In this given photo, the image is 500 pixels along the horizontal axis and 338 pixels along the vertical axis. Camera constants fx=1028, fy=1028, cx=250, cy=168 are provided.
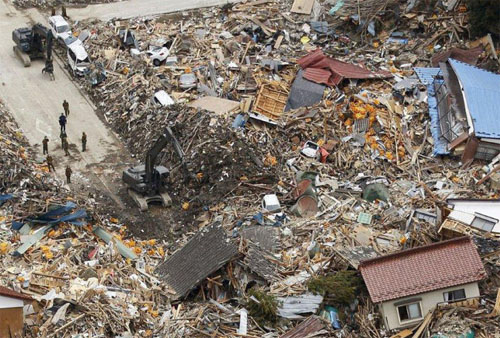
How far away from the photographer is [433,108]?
40906 millimetres

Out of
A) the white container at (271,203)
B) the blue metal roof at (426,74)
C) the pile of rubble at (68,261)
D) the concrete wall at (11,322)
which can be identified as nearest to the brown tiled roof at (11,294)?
the concrete wall at (11,322)

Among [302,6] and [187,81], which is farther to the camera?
[302,6]

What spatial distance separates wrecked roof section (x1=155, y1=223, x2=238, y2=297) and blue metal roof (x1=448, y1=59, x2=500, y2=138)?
10.9 metres

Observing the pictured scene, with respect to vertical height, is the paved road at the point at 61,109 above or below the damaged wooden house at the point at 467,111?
below

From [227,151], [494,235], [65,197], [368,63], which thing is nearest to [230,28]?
[368,63]

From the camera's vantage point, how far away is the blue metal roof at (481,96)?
126 ft

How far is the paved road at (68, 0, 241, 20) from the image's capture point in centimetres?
4941

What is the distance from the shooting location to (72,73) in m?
45.3

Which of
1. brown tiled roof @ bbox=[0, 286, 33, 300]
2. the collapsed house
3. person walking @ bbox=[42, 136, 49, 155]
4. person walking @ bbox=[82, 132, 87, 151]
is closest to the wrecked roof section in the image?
brown tiled roof @ bbox=[0, 286, 33, 300]

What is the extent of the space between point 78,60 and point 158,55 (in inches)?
139

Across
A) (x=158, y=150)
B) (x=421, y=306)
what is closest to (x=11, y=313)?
(x=158, y=150)

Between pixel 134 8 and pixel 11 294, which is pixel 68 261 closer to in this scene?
pixel 11 294

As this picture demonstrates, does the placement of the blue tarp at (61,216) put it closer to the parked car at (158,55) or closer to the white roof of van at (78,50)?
the parked car at (158,55)

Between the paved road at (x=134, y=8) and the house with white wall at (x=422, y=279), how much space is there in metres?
22.0
